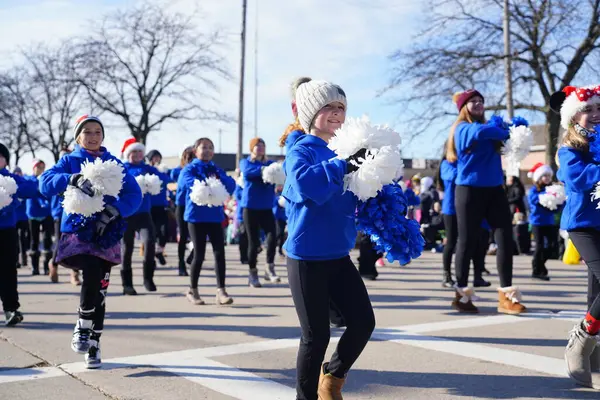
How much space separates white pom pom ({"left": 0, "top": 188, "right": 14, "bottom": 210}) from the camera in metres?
6.36

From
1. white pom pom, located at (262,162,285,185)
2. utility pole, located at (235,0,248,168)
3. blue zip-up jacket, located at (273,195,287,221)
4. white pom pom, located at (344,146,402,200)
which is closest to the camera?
white pom pom, located at (344,146,402,200)

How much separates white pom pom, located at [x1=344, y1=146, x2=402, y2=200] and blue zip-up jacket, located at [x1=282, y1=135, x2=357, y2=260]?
82 millimetres

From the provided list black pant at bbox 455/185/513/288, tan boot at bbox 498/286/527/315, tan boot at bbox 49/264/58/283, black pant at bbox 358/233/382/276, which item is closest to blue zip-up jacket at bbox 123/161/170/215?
tan boot at bbox 49/264/58/283

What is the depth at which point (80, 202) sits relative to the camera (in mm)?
4668

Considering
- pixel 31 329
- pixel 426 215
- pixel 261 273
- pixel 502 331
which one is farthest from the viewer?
pixel 426 215

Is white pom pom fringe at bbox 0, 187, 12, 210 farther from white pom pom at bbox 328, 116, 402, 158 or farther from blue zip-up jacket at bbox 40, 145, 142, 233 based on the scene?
white pom pom at bbox 328, 116, 402, 158

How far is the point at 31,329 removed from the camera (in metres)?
6.31

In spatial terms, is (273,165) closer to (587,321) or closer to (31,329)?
(31,329)

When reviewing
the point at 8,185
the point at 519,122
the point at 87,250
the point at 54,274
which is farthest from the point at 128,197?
the point at 54,274

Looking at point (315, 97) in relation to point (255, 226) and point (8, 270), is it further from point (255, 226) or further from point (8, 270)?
point (255, 226)

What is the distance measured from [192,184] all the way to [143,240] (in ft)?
5.18

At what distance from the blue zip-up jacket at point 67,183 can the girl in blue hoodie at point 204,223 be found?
2.57 meters

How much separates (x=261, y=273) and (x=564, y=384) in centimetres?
799

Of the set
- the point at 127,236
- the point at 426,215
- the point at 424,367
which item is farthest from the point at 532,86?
the point at 424,367
